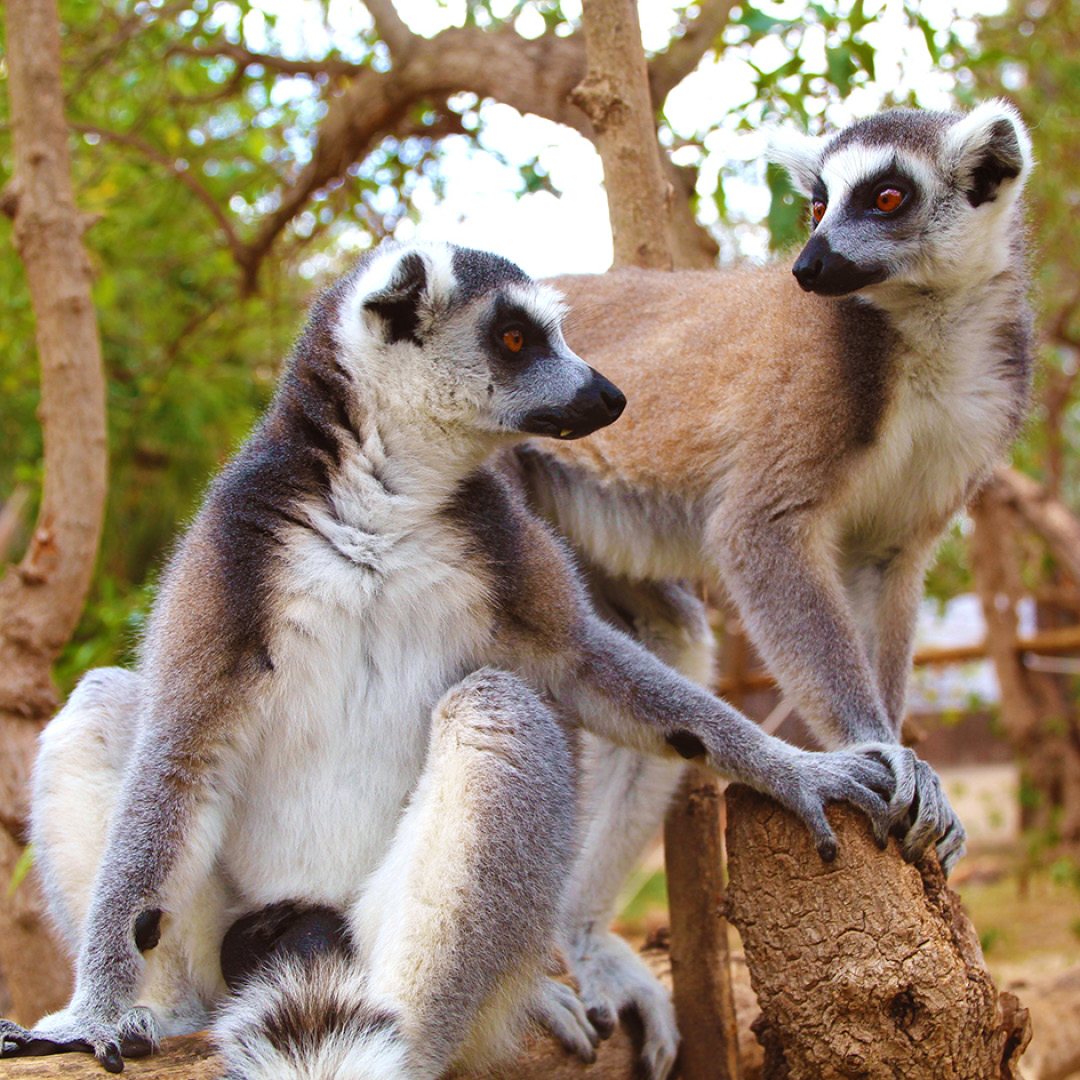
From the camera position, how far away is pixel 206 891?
3.00m

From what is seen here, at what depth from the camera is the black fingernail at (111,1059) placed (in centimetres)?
248

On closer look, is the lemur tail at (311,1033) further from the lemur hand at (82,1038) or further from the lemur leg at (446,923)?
the lemur hand at (82,1038)

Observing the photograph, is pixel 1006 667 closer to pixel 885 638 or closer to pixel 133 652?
pixel 885 638

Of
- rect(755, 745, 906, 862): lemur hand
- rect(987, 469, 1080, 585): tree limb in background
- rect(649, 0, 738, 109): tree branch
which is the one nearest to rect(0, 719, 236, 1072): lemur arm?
rect(755, 745, 906, 862): lemur hand

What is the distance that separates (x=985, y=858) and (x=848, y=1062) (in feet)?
37.3

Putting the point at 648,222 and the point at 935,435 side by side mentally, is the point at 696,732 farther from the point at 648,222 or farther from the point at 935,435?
the point at 648,222

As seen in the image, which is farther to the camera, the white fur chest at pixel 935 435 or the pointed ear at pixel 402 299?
the white fur chest at pixel 935 435

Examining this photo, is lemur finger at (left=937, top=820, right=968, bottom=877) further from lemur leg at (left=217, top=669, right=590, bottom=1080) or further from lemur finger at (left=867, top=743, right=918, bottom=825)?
lemur leg at (left=217, top=669, right=590, bottom=1080)

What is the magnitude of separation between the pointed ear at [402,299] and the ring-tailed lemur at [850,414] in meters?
1.09

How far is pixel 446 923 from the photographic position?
103 inches

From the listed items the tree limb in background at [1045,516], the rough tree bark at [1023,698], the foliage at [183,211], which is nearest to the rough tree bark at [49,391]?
the foliage at [183,211]

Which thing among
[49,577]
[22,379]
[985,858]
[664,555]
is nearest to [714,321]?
[664,555]

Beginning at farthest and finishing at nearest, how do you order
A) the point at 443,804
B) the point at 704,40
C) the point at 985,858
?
the point at 985,858, the point at 704,40, the point at 443,804

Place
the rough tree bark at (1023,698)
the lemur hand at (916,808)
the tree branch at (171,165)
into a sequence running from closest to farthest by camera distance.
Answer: the lemur hand at (916,808), the tree branch at (171,165), the rough tree bark at (1023,698)
